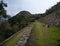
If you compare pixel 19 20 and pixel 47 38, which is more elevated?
pixel 19 20

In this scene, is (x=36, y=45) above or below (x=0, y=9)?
below

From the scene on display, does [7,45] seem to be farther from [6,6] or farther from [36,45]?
[6,6]

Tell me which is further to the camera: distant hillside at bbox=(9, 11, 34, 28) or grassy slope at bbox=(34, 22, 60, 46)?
distant hillside at bbox=(9, 11, 34, 28)

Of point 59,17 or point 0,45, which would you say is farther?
point 59,17

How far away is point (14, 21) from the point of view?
5859cm

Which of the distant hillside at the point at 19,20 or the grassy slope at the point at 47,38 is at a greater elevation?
the distant hillside at the point at 19,20

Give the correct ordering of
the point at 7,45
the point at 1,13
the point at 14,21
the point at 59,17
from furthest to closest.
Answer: the point at 14,21
the point at 59,17
the point at 1,13
the point at 7,45

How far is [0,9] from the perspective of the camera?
25.8 metres

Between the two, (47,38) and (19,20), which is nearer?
(47,38)

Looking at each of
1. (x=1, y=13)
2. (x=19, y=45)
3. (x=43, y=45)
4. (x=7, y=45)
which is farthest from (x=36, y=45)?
(x=1, y=13)

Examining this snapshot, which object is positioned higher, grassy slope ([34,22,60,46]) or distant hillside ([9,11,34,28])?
distant hillside ([9,11,34,28])

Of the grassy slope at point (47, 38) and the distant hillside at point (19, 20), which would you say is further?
the distant hillside at point (19, 20)

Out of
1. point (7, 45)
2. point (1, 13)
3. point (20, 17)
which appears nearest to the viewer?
point (7, 45)

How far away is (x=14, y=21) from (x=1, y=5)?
33006mm
